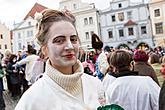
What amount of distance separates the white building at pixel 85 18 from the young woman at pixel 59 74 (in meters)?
55.0

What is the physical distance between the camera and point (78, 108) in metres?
2.05

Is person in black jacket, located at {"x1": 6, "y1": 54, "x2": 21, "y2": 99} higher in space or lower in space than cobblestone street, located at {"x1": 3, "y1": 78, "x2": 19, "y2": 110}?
higher

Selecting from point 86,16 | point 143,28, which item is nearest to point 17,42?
point 86,16

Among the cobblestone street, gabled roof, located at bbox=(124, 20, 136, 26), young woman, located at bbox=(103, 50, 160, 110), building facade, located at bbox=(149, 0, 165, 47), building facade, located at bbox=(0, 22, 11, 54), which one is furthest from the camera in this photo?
building facade, located at bbox=(0, 22, 11, 54)

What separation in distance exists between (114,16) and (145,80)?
54455 mm

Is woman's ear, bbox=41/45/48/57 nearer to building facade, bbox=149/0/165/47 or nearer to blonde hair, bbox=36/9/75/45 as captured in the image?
blonde hair, bbox=36/9/75/45

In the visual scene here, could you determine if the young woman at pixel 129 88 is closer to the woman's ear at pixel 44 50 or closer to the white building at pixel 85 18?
the woman's ear at pixel 44 50

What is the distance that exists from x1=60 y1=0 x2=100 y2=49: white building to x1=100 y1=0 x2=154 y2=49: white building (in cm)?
170

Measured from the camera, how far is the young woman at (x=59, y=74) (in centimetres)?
203

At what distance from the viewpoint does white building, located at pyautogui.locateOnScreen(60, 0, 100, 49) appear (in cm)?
5738

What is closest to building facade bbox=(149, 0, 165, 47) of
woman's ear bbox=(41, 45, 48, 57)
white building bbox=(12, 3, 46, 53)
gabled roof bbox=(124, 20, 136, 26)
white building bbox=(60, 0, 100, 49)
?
gabled roof bbox=(124, 20, 136, 26)

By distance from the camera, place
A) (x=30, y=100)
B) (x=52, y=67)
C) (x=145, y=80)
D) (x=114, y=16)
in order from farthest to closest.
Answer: (x=114, y=16), (x=145, y=80), (x=52, y=67), (x=30, y=100)

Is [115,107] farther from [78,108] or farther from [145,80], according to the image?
[145,80]

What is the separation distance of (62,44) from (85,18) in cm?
5608
